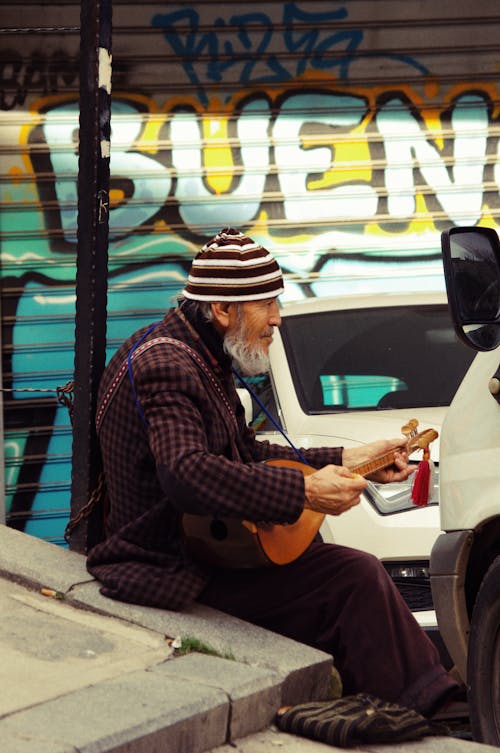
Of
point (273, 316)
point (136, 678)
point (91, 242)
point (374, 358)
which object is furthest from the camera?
point (374, 358)

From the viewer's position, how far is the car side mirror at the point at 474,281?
12.6 feet

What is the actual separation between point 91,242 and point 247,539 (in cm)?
147

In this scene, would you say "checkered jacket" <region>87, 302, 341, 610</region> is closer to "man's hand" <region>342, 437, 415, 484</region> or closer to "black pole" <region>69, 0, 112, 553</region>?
"man's hand" <region>342, 437, 415, 484</region>

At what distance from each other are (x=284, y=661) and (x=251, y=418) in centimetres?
261

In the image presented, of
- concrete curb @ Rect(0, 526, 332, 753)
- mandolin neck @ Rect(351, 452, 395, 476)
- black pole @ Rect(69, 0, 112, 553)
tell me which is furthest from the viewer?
black pole @ Rect(69, 0, 112, 553)

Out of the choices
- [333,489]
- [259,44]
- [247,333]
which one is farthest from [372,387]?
[259,44]

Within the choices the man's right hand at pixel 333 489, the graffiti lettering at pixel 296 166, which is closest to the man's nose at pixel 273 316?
the man's right hand at pixel 333 489

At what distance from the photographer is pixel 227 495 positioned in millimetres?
3984

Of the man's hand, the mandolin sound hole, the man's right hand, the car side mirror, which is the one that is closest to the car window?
the man's hand

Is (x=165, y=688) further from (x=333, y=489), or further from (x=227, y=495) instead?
(x=333, y=489)

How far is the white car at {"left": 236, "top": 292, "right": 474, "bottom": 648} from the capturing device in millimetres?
5508

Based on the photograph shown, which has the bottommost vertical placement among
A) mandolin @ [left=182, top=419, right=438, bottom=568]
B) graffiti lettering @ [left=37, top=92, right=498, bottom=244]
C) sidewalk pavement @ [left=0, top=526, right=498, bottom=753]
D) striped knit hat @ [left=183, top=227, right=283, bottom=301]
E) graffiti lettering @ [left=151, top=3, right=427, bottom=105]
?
sidewalk pavement @ [left=0, top=526, right=498, bottom=753]

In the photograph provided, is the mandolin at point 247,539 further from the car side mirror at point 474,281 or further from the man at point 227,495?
the car side mirror at point 474,281

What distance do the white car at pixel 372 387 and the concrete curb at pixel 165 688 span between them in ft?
4.21
